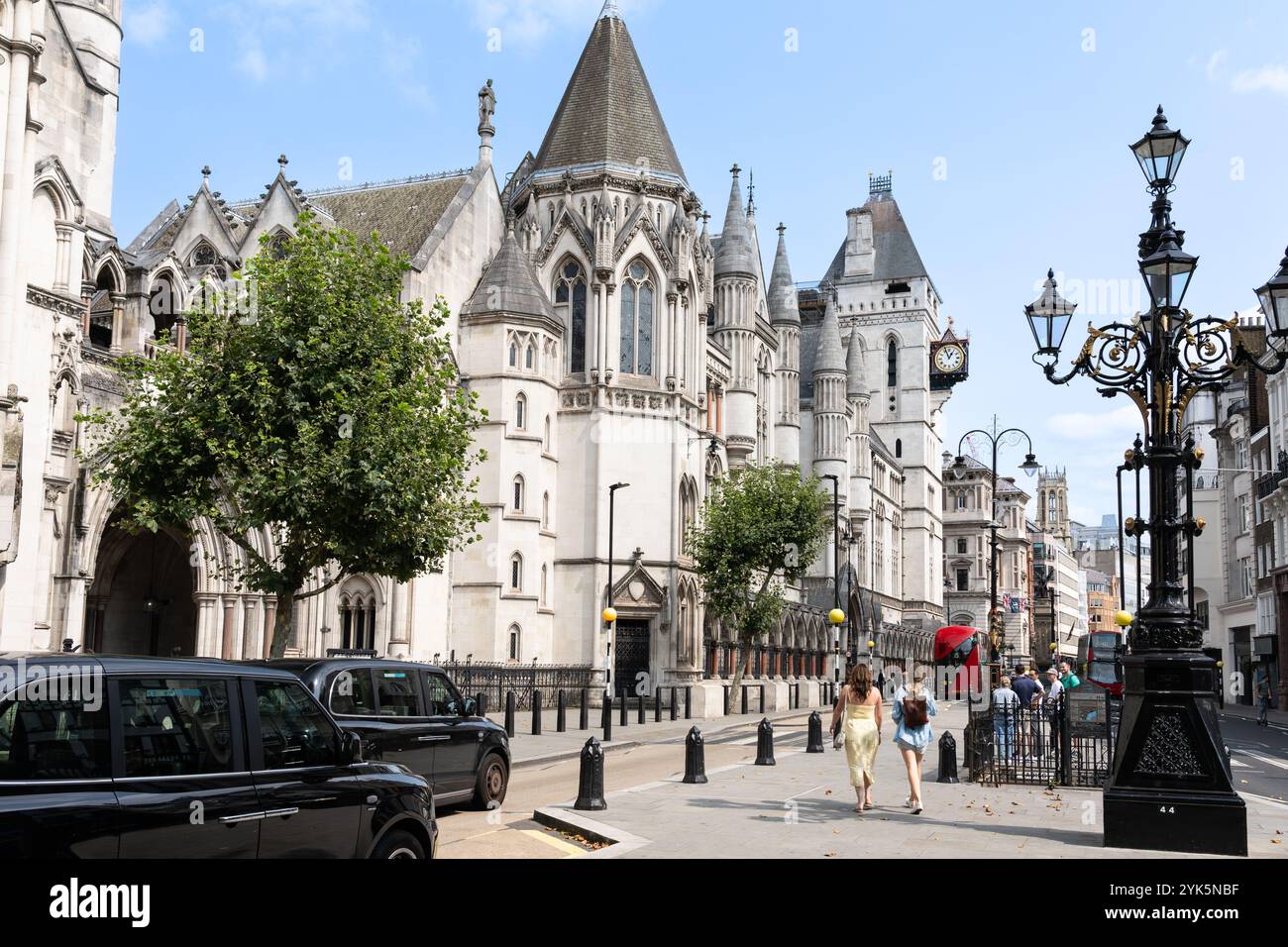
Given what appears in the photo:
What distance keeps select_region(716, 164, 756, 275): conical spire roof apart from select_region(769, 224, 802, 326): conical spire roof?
911 centimetres

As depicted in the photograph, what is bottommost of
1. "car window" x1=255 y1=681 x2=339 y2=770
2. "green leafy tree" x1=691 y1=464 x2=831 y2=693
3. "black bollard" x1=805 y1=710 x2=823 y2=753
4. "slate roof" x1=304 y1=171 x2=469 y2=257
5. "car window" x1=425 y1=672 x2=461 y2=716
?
"black bollard" x1=805 y1=710 x2=823 y2=753

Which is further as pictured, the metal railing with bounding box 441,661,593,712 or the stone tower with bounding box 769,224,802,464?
the stone tower with bounding box 769,224,802,464

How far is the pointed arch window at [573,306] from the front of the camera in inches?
1799

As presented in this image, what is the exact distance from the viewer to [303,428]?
19547 millimetres

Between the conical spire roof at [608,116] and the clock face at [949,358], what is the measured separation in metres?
62.8

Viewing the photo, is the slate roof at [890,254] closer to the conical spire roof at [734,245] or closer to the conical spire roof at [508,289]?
the conical spire roof at [734,245]

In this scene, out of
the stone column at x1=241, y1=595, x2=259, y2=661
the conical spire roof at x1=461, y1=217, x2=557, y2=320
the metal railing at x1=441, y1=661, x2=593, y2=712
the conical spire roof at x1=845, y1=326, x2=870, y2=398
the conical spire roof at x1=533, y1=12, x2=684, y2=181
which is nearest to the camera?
the stone column at x1=241, y1=595, x2=259, y2=661

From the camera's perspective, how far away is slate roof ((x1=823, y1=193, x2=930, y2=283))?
98688mm

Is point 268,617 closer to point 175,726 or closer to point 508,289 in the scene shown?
point 508,289

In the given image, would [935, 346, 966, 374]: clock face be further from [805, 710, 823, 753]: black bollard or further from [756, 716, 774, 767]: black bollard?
[756, 716, 774, 767]: black bollard

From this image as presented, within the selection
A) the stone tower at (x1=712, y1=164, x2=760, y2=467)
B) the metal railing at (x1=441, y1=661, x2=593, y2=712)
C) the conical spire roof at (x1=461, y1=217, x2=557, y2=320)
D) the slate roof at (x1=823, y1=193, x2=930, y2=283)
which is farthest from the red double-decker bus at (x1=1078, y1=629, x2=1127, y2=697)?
the slate roof at (x1=823, y1=193, x2=930, y2=283)

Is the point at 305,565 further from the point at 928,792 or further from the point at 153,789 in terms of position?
the point at 153,789

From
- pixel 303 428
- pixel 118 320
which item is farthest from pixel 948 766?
pixel 118 320
